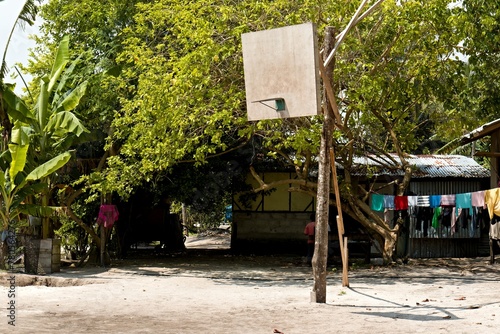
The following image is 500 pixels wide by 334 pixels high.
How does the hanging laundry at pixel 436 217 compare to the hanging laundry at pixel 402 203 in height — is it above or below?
below

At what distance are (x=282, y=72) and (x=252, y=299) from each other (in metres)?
4.39

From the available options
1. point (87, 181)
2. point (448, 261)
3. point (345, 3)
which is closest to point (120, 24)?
point (87, 181)

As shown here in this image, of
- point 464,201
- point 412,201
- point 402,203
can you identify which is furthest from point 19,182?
point 464,201

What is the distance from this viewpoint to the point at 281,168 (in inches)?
916

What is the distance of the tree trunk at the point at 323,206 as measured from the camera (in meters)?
11.8

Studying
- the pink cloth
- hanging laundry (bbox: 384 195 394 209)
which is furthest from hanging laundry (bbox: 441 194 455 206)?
the pink cloth

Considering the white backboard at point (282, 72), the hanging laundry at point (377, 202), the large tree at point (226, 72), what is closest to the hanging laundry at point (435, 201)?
the large tree at point (226, 72)

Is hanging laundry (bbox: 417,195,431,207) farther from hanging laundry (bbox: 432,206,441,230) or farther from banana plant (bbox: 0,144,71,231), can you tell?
banana plant (bbox: 0,144,71,231)

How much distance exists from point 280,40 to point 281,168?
12802mm

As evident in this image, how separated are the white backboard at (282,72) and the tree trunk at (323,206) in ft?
4.25

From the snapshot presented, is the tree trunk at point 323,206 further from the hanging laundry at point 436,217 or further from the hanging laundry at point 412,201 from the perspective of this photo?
the hanging laundry at point 436,217

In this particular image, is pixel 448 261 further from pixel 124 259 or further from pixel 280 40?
pixel 280 40

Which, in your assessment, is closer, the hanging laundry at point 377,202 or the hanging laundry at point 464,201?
the hanging laundry at point 464,201

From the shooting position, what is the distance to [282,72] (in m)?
10.6
